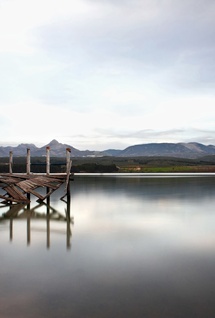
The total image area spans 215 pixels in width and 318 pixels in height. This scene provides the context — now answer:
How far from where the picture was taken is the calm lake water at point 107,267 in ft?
29.1

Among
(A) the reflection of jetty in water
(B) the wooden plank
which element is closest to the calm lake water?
(A) the reflection of jetty in water

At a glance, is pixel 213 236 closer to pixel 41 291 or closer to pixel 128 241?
pixel 128 241

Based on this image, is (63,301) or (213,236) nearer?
(63,301)

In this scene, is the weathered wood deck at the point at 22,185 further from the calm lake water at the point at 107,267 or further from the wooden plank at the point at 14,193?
the calm lake water at the point at 107,267

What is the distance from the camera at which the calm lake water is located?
886 centimetres

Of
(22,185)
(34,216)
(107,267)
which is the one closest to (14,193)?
(22,185)

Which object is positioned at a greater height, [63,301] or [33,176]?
[33,176]

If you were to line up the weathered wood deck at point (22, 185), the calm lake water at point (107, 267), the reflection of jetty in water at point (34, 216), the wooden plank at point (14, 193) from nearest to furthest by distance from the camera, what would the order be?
the calm lake water at point (107, 267) → the reflection of jetty in water at point (34, 216) → the weathered wood deck at point (22, 185) → the wooden plank at point (14, 193)

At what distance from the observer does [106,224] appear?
22.0 metres

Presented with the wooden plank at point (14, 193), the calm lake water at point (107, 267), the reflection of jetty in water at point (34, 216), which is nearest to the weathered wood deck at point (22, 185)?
the wooden plank at point (14, 193)

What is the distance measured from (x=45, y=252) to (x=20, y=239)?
3.08 meters

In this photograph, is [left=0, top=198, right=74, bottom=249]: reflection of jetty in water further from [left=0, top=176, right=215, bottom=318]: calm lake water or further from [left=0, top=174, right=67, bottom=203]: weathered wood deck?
[left=0, top=174, right=67, bottom=203]: weathered wood deck

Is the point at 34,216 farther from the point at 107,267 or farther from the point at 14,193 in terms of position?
the point at 107,267

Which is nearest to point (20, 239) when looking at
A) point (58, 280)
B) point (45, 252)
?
point (45, 252)
